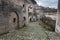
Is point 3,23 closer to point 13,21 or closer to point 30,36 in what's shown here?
point 13,21

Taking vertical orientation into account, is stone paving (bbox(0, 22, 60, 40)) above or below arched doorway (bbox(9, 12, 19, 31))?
below

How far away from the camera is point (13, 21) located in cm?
1140

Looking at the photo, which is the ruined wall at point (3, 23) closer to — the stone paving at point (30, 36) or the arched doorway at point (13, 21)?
the arched doorway at point (13, 21)

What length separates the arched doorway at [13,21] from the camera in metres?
10.5

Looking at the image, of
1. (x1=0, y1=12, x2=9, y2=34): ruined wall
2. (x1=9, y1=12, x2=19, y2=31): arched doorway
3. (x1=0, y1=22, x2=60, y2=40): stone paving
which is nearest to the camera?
(x1=0, y1=22, x2=60, y2=40): stone paving

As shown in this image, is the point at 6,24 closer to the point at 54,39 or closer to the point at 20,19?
the point at 20,19

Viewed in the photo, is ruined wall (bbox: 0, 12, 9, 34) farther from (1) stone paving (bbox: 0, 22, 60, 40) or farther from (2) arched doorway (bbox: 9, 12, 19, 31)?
(1) stone paving (bbox: 0, 22, 60, 40)

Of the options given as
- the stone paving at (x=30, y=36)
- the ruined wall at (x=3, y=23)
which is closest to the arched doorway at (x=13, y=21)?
the ruined wall at (x=3, y=23)

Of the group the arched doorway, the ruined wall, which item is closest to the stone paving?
the ruined wall

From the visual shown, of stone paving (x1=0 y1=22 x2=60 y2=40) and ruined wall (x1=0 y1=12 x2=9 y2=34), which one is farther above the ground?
ruined wall (x1=0 y1=12 x2=9 y2=34)

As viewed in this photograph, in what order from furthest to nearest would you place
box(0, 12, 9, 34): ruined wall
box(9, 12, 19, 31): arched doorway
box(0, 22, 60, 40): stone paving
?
box(9, 12, 19, 31): arched doorway < box(0, 12, 9, 34): ruined wall < box(0, 22, 60, 40): stone paving

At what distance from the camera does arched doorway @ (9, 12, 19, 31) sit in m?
10.5

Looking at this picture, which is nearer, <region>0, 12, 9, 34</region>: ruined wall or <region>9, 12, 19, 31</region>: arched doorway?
<region>0, 12, 9, 34</region>: ruined wall

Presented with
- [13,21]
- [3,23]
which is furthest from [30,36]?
[13,21]
